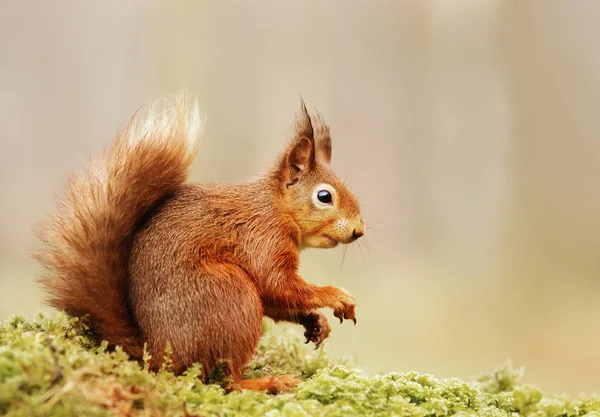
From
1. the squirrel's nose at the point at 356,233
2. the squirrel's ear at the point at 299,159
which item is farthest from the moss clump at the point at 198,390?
the squirrel's ear at the point at 299,159

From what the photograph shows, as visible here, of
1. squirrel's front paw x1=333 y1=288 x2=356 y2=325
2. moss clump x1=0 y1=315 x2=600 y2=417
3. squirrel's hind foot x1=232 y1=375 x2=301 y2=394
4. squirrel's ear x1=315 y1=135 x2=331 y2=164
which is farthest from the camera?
squirrel's ear x1=315 y1=135 x2=331 y2=164

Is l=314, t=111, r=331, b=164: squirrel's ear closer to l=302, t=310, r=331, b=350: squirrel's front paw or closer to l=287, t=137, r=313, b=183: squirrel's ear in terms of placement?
l=287, t=137, r=313, b=183: squirrel's ear

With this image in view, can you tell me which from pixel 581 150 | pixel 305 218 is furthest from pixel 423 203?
pixel 305 218

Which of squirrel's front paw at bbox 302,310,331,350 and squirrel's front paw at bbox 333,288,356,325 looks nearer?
squirrel's front paw at bbox 333,288,356,325

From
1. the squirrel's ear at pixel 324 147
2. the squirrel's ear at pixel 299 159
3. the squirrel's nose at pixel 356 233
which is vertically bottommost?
the squirrel's nose at pixel 356 233

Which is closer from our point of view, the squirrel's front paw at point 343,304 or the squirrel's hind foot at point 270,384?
the squirrel's hind foot at point 270,384

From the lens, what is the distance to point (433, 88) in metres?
6.00

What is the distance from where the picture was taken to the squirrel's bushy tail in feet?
5.89

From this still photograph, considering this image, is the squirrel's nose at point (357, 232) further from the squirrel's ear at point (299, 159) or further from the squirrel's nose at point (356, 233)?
the squirrel's ear at point (299, 159)

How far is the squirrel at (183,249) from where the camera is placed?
1.80 metres

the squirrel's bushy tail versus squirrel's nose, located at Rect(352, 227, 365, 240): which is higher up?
squirrel's nose, located at Rect(352, 227, 365, 240)

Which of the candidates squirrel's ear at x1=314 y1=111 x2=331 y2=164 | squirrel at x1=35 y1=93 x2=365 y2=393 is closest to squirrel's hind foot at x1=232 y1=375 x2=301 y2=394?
squirrel at x1=35 y1=93 x2=365 y2=393

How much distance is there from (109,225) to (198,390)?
575 mm

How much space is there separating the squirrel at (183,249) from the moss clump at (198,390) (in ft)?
0.40
